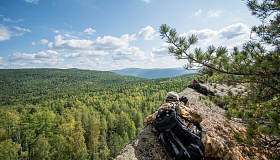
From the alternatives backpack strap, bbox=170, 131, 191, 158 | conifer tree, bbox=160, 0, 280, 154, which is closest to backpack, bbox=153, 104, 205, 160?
backpack strap, bbox=170, 131, 191, 158

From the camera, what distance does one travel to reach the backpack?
3109 millimetres

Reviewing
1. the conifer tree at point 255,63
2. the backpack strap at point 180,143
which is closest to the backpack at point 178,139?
the backpack strap at point 180,143

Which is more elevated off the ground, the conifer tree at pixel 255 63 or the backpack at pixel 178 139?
the conifer tree at pixel 255 63

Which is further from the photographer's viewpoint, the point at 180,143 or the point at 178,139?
the point at 178,139

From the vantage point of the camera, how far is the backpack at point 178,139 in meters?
3.11

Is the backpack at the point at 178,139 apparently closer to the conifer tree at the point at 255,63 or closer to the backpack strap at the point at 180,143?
the backpack strap at the point at 180,143

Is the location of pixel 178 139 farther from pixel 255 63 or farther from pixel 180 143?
pixel 255 63

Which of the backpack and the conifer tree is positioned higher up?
the conifer tree

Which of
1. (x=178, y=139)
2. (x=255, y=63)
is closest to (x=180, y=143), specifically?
(x=178, y=139)

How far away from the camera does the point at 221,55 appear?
11.5 ft

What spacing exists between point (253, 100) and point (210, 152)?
2.20m

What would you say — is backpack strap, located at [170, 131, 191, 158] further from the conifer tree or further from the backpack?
the conifer tree

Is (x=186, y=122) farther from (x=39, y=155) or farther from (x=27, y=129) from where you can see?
(x=27, y=129)

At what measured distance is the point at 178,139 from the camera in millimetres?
3494
